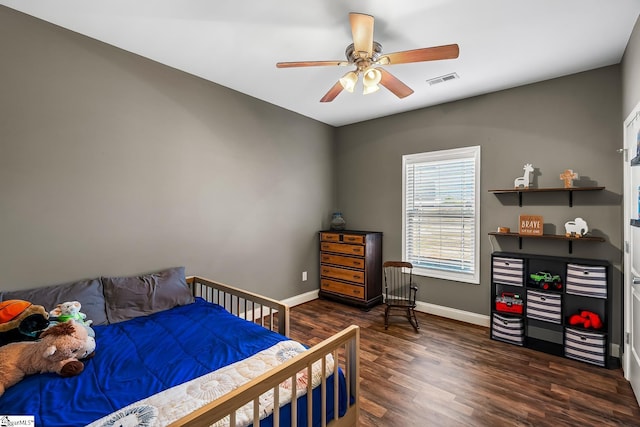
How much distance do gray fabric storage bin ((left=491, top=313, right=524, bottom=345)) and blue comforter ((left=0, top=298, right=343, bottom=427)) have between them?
2.34 metres

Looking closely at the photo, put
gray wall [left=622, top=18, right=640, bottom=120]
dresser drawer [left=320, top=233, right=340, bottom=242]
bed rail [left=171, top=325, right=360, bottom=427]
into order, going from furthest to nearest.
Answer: dresser drawer [left=320, top=233, right=340, bottom=242]
gray wall [left=622, top=18, right=640, bottom=120]
bed rail [left=171, top=325, right=360, bottom=427]

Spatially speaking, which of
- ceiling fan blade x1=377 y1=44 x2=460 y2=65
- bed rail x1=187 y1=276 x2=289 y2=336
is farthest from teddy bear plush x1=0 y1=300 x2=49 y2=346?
ceiling fan blade x1=377 y1=44 x2=460 y2=65

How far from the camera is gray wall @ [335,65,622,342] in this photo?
8.84ft

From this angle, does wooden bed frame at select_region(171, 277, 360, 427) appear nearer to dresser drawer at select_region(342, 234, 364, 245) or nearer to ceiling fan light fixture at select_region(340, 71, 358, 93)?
ceiling fan light fixture at select_region(340, 71, 358, 93)

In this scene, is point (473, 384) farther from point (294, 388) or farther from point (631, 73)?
point (631, 73)

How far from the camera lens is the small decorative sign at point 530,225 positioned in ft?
9.59

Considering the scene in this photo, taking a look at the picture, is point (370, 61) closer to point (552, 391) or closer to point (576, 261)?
point (576, 261)

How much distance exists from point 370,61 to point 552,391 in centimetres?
278

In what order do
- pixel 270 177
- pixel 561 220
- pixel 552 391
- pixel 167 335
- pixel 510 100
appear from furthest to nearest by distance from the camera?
pixel 270 177
pixel 510 100
pixel 561 220
pixel 552 391
pixel 167 335

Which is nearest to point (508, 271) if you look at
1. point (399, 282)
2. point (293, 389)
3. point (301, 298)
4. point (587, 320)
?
point (587, 320)

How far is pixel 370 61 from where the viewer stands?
215 cm

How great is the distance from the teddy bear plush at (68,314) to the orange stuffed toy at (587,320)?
385 centimetres

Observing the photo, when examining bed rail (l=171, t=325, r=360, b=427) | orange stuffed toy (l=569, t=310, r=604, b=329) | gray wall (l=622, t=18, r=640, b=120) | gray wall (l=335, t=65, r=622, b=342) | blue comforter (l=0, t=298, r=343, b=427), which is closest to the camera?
bed rail (l=171, t=325, r=360, b=427)

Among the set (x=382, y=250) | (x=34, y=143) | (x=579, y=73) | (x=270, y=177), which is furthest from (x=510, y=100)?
(x=34, y=143)
